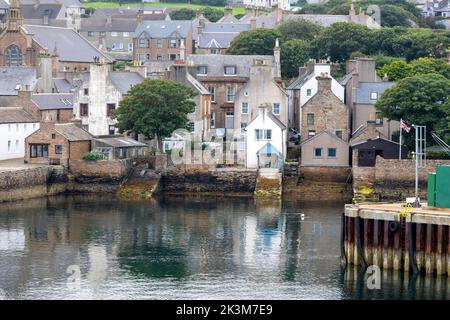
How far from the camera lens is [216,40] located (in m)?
133

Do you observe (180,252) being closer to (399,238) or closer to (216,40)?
(399,238)

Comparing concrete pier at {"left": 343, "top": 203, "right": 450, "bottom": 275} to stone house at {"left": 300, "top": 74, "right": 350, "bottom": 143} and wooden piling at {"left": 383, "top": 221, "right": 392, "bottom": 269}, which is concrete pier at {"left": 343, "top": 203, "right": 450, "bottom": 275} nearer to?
wooden piling at {"left": 383, "top": 221, "right": 392, "bottom": 269}

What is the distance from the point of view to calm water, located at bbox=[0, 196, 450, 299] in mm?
53250

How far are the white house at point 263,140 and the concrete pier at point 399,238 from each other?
87.0 ft

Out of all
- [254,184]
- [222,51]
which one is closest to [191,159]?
[254,184]

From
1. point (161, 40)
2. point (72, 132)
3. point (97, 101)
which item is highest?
point (161, 40)

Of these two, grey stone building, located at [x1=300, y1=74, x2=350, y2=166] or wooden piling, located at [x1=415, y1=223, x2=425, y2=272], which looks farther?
grey stone building, located at [x1=300, y1=74, x2=350, y2=166]

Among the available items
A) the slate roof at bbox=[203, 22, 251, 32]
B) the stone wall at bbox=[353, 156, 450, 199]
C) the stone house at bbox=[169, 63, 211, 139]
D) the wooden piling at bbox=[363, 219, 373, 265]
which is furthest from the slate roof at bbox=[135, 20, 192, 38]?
the wooden piling at bbox=[363, 219, 373, 265]

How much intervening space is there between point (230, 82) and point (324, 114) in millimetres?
11647

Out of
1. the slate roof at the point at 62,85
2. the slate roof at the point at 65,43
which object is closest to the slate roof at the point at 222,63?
the slate roof at the point at 62,85

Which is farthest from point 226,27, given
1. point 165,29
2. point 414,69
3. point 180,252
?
point 180,252

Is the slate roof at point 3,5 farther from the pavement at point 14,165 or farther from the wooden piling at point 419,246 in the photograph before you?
the wooden piling at point 419,246

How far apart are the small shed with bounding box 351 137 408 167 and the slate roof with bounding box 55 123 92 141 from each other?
1619 cm

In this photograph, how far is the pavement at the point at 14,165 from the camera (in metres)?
79.7
